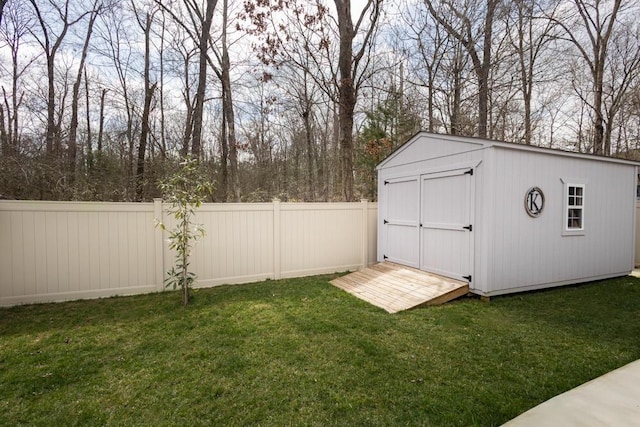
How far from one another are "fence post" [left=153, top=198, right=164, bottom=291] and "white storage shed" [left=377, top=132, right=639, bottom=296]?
4.12 m

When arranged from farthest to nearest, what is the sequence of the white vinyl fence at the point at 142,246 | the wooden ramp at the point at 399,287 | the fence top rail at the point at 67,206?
the wooden ramp at the point at 399,287 → the white vinyl fence at the point at 142,246 → the fence top rail at the point at 67,206

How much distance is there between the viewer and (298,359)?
8.89 feet

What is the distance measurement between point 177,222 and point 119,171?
16.9 ft

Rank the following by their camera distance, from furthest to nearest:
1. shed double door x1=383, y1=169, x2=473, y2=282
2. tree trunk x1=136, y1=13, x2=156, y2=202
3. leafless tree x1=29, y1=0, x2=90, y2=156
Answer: tree trunk x1=136, y1=13, x2=156, y2=202, leafless tree x1=29, y1=0, x2=90, y2=156, shed double door x1=383, y1=169, x2=473, y2=282

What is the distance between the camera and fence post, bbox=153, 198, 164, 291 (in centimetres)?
474

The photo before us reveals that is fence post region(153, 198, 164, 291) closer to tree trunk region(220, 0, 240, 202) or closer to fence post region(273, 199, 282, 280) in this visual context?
fence post region(273, 199, 282, 280)

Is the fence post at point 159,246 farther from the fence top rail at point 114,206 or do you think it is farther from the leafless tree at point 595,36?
the leafless tree at point 595,36

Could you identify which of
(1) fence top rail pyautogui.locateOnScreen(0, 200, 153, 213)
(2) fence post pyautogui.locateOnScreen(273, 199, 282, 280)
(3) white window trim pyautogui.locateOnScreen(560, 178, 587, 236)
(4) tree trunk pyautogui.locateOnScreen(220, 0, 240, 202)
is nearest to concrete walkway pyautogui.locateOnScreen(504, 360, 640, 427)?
(3) white window trim pyautogui.locateOnScreen(560, 178, 587, 236)

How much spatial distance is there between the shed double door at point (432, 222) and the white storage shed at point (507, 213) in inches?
0.6

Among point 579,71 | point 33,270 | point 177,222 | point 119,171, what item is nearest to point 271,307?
point 177,222

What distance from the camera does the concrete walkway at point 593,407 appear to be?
1713 millimetres

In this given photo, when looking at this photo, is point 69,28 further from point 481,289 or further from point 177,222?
point 481,289

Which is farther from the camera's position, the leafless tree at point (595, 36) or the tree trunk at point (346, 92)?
the leafless tree at point (595, 36)

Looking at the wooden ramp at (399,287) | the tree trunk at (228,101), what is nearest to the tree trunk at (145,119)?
the tree trunk at (228,101)
